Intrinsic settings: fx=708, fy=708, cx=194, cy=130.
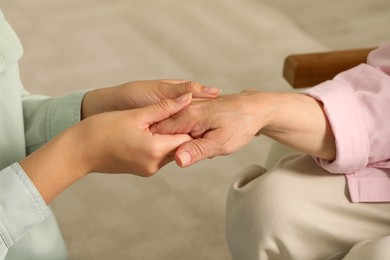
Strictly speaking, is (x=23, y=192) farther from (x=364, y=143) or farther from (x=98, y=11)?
(x=98, y=11)

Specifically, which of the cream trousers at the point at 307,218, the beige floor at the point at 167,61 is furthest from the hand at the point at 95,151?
the beige floor at the point at 167,61

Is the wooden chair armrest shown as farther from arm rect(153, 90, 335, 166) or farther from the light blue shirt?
the light blue shirt

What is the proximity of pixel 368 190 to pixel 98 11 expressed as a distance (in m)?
Answer: 1.51

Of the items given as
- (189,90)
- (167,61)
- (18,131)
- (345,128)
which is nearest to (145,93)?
(189,90)

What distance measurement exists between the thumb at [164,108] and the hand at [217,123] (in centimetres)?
1

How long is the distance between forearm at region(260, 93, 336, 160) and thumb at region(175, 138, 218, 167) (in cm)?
11

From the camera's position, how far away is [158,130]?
0.97 metres

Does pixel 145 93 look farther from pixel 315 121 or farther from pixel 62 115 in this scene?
pixel 315 121

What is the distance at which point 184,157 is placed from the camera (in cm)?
92

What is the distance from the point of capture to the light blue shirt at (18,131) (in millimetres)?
866

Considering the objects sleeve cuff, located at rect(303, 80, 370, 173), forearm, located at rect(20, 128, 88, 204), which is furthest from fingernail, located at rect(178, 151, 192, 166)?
sleeve cuff, located at rect(303, 80, 370, 173)

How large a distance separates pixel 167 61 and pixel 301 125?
111 cm

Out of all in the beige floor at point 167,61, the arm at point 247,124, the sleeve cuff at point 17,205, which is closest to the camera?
the sleeve cuff at point 17,205

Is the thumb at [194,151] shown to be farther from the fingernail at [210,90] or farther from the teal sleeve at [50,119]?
the teal sleeve at [50,119]
